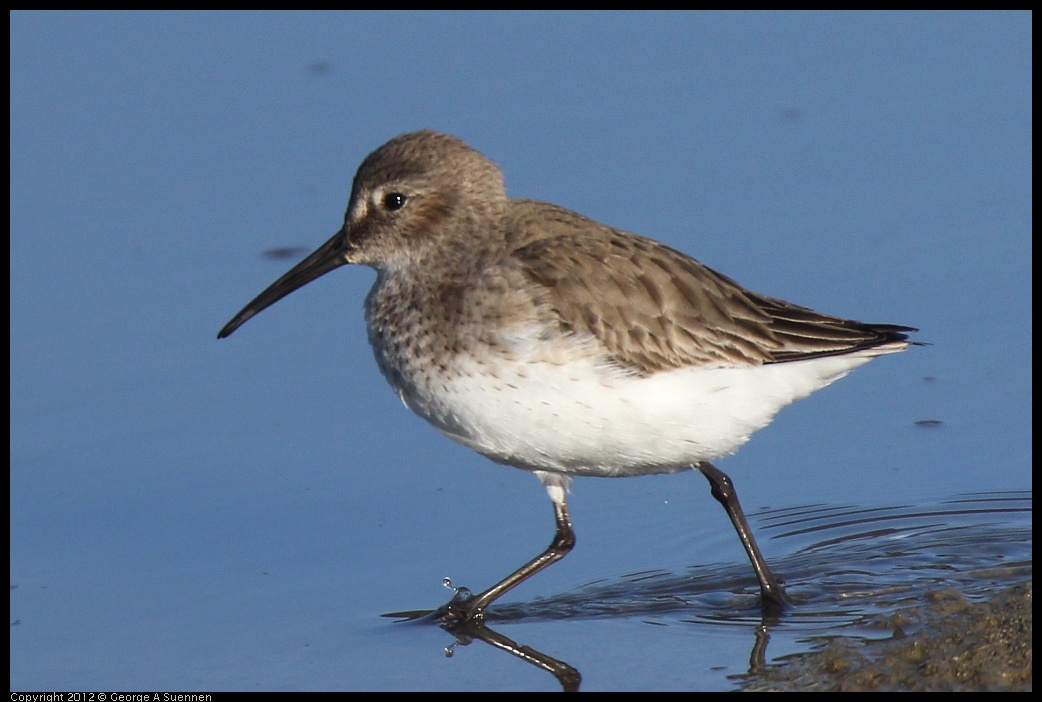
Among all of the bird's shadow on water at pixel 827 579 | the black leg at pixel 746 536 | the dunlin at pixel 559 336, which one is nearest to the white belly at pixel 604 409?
the dunlin at pixel 559 336

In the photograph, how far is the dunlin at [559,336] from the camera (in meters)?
7.15

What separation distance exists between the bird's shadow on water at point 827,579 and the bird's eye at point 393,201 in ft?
6.03

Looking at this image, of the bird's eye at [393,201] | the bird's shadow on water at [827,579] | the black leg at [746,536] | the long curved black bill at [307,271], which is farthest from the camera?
the long curved black bill at [307,271]

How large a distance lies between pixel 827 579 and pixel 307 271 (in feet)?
9.17

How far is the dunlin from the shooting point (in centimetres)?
715

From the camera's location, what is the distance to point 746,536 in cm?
791

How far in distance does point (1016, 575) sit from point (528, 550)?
227 centimetres

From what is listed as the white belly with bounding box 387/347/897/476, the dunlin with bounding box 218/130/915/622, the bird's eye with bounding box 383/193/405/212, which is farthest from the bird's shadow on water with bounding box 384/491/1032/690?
the bird's eye with bounding box 383/193/405/212

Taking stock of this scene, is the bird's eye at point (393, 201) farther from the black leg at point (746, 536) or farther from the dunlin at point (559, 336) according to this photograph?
the black leg at point (746, 536)

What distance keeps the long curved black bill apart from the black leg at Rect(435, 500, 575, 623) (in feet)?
4.98

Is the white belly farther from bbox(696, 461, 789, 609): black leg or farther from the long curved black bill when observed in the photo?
the long curved black bill

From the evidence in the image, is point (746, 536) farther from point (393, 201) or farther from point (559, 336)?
point (393, 201)

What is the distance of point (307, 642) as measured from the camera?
768 centimetres

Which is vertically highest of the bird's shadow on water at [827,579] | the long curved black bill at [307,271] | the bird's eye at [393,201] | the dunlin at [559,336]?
the bird's eye at [393,201]
